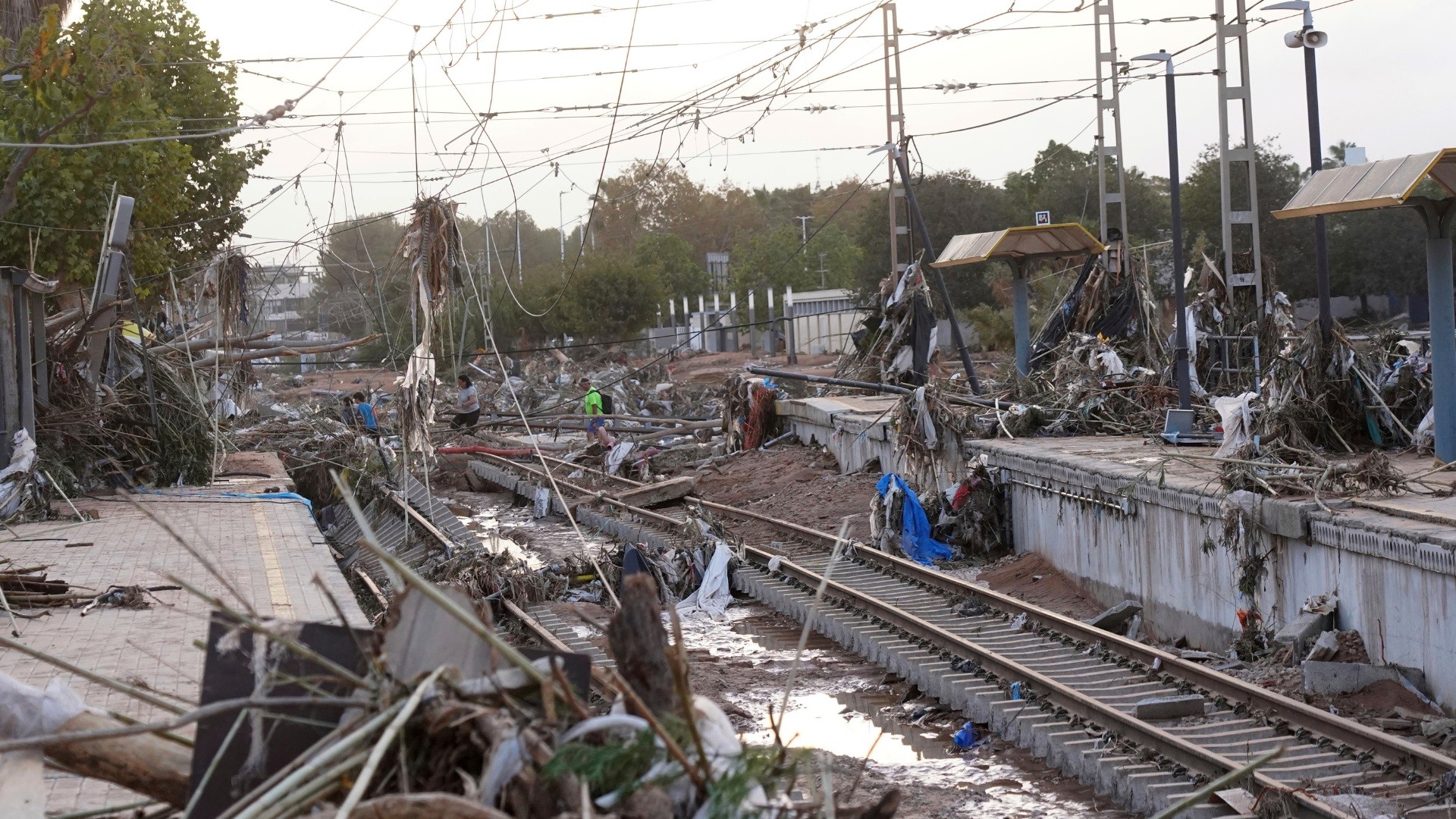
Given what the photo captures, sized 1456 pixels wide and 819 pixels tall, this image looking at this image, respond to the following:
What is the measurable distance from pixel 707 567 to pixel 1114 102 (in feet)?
70.9

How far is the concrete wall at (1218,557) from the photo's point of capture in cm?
900

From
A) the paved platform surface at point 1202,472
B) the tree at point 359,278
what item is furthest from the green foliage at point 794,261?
the paved platform surface at point 1202,472

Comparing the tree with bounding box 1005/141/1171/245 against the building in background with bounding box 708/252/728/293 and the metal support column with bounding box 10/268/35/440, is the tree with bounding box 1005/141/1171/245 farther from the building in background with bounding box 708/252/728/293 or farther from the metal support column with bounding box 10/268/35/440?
the metal support column with bounding box 10/268/35/440

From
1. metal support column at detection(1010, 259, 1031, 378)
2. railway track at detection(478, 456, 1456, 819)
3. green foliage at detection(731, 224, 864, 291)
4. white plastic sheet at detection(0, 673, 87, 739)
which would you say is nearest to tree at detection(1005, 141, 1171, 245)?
green foliage at detection(731, 224, 864, 291)

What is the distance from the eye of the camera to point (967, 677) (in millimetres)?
10477

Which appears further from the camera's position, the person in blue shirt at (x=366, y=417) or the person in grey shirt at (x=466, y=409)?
the person in grey shirt at (x=466, y=409)

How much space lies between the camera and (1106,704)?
953 cm

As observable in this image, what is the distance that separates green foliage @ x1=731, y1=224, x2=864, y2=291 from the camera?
77250mm

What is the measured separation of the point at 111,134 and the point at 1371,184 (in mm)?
17067

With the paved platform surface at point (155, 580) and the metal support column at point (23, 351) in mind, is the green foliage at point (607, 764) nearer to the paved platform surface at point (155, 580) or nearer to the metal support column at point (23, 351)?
the paved platform surface at point (155, 580)

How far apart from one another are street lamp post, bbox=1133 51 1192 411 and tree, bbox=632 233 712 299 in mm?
62048

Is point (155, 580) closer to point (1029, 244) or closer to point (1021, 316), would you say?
point (1029, 244)

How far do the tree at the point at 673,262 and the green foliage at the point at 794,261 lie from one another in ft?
8.81

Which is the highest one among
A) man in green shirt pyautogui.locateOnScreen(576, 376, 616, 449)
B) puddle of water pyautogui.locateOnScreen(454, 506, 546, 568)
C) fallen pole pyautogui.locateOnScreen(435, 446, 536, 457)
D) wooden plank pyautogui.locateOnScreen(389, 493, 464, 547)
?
man in green shirt pyautogui.locateOnScreen(576, 376, 616, 449)
